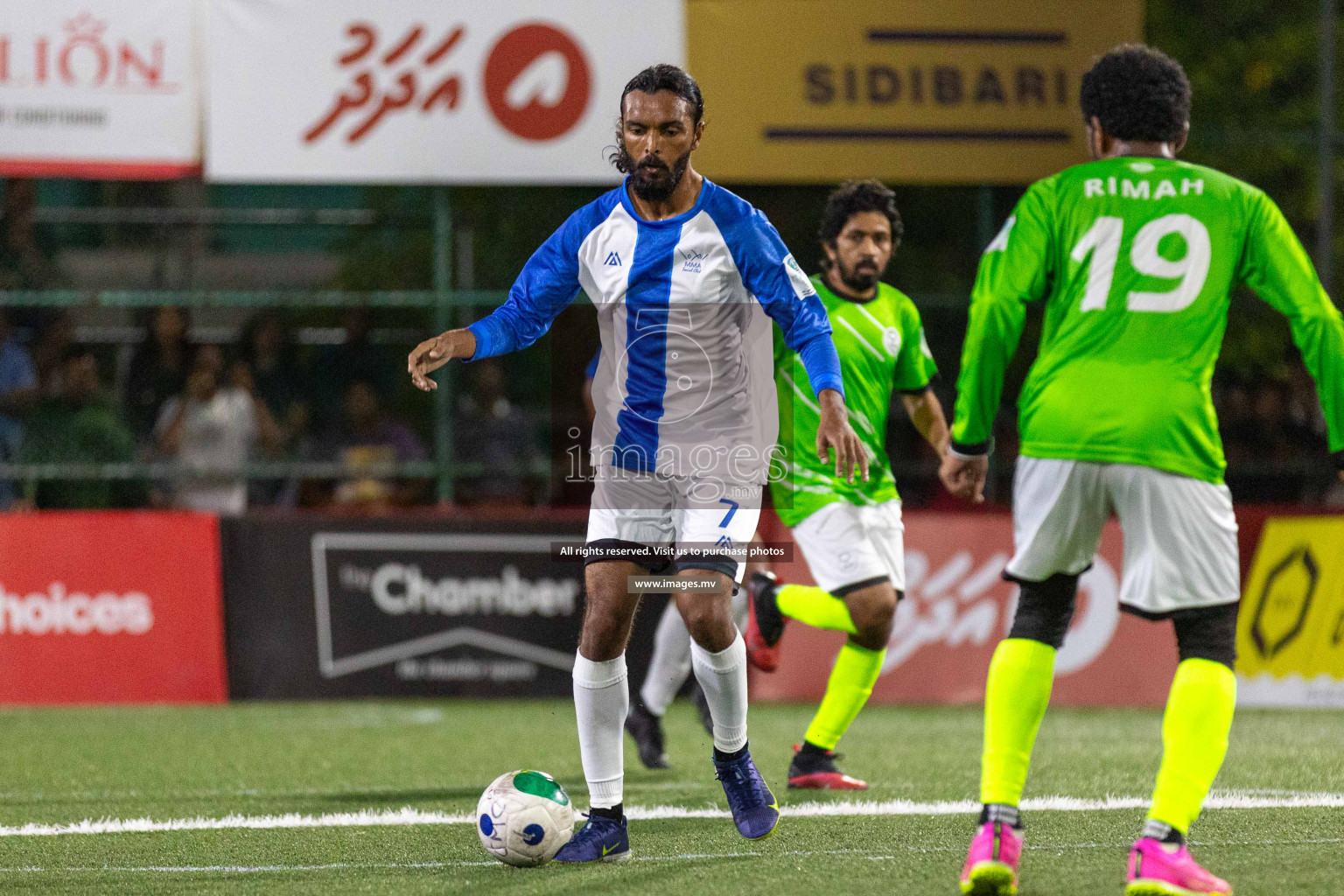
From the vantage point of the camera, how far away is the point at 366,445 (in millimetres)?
11188

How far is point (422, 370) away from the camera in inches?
174

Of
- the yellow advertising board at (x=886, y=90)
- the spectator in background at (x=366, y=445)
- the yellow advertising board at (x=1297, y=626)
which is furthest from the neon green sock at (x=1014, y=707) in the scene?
the spectator in background at (x=366, y=445)

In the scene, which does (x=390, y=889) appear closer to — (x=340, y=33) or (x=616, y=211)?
(x=616, y=211)

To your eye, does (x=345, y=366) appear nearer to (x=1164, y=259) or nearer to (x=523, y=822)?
(x=523, y=822)

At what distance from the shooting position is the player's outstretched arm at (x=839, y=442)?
171 inches

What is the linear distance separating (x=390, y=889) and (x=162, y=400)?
7369 millimetres

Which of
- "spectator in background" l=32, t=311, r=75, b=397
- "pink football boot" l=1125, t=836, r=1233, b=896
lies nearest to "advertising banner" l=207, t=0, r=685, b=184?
"spectator in background" l=32, t=311, r=75, b=397

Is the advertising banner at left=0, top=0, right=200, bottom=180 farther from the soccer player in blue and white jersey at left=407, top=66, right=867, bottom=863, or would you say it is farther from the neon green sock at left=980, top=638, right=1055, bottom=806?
the neon green sock at left=980, top=638, right=1055, bottom=806

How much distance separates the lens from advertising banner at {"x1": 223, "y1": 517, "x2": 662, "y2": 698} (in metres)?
10.1

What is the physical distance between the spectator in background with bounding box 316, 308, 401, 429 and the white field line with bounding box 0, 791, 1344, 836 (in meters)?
5.79

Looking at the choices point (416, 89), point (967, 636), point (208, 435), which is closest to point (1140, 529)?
point (967, 636)

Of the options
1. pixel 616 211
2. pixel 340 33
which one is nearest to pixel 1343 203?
pixel 340 33

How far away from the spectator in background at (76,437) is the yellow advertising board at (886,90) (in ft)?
14.5

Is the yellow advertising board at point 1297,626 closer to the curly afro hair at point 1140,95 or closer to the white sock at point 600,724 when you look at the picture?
the white sock at point 600,724
